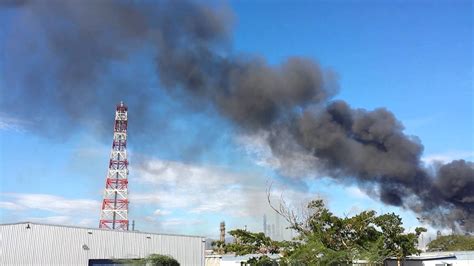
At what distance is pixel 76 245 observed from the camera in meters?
30.2

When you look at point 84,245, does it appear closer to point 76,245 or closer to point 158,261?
point 76,245

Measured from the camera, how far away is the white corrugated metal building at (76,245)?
27500 millimetres

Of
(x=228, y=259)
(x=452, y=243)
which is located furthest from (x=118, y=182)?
(x=452, y=243)

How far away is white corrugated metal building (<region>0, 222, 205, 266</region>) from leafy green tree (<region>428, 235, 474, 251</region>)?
42.7 metres

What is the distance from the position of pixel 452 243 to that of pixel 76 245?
185 ft

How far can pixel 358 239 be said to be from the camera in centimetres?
3497

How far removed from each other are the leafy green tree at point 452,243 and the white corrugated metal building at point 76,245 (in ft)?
140

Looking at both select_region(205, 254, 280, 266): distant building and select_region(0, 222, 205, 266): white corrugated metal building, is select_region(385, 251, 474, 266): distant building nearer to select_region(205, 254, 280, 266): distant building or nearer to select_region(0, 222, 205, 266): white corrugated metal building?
select_region(205, 254, 280, 266): distant building

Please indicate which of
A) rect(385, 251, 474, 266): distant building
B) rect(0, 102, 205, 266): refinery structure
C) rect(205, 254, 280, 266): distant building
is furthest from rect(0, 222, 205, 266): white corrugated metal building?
rect(385, 251, 474, 266): distant building

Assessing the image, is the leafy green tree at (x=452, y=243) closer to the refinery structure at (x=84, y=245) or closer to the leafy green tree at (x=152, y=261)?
the refinery structure at (x=84, y=245)

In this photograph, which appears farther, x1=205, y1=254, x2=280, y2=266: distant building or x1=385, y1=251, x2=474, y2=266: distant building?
x1=205, y1=254, x2=280, y2=266: distant building

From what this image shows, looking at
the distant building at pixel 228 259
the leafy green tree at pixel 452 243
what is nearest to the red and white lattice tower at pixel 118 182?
the distant building at pixel 228 259

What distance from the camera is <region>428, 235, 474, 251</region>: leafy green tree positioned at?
203 feet

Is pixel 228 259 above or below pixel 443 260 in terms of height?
below
